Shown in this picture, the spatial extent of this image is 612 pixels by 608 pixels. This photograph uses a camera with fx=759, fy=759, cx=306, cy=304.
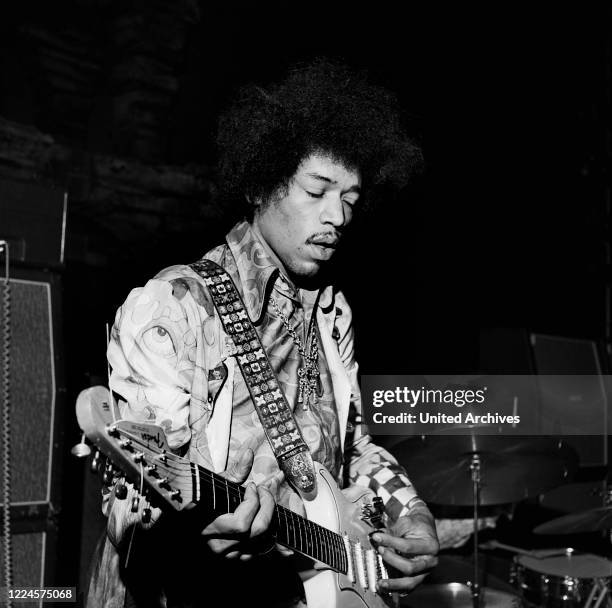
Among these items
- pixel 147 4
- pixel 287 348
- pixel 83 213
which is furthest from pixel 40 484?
pixel 147 4

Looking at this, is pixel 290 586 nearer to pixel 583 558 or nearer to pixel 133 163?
pixel 133 163

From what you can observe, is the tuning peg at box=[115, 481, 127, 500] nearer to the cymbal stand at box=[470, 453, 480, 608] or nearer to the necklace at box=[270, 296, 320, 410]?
the necklace at box=[270, 296, 320, 410]

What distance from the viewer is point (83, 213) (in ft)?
10.0

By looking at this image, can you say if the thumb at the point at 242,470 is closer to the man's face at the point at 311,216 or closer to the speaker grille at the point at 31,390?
the man's face at the point at 311,216

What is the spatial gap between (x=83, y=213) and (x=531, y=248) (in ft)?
9.08

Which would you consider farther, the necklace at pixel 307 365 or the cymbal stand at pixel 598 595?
the cymbal stand at pixel 598 595

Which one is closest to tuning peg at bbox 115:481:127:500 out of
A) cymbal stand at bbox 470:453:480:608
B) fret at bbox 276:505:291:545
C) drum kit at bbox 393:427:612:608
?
fret at bbox 276:505:291:545

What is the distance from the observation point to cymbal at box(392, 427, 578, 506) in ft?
10.0

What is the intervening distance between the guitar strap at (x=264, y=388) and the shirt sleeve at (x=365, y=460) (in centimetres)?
39

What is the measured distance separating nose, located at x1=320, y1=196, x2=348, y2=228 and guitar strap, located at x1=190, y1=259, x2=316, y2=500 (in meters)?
0.31

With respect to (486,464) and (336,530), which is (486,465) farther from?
(336,530)

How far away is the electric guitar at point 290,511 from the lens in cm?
122

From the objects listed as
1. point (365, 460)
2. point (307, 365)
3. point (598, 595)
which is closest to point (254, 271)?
point (307, 365)

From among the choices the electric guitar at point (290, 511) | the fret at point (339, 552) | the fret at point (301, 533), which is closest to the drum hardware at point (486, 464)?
the electric guitar at point (290, 511)
